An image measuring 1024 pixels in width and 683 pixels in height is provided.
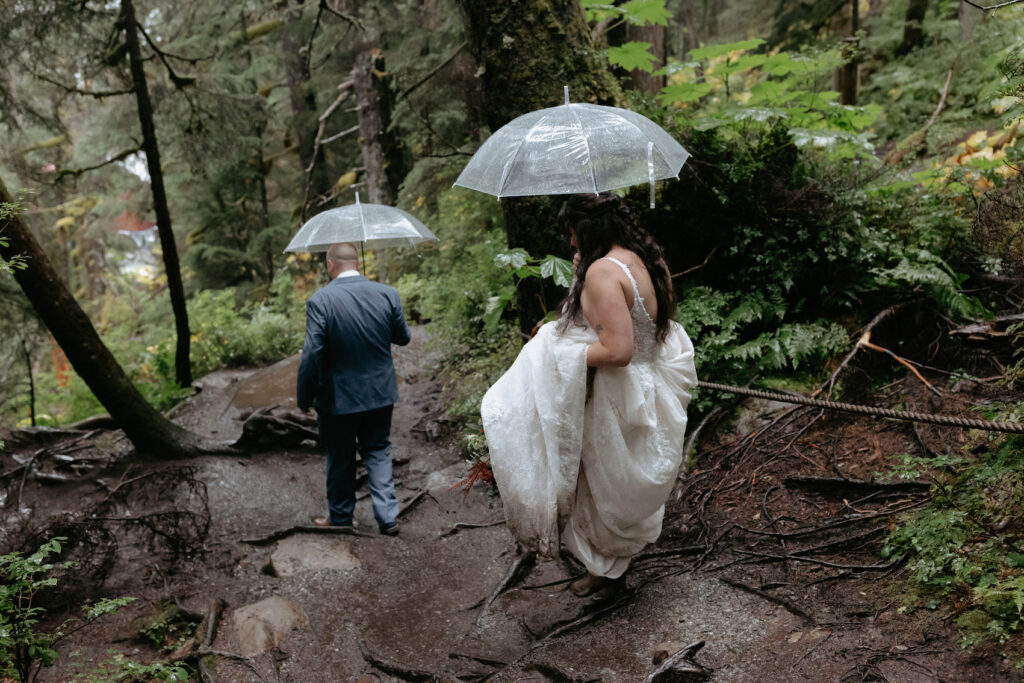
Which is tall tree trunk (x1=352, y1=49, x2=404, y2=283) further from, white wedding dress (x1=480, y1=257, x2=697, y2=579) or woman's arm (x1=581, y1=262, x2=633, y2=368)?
woman's arm (x1=581, y1=262, x2=633, y2=368)

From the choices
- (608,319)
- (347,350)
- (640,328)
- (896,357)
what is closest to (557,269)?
(640,328)

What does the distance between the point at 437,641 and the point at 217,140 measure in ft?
30.4

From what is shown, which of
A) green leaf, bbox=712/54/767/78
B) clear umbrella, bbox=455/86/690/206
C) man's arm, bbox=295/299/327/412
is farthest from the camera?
→ green leaf, bbox=712/54/767/78

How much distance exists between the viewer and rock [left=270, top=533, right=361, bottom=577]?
191 inches

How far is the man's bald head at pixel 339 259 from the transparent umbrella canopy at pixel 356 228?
0.21ft

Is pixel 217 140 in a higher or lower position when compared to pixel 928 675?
higher

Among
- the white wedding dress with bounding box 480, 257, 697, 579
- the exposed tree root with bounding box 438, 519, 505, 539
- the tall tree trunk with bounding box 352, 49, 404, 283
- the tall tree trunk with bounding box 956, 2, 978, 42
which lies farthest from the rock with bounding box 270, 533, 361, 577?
the tall tree trunk with bounding box 956, 2, 978, 42

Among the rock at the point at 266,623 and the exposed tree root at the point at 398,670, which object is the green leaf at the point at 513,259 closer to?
the exposed tree root at the point at 398,670

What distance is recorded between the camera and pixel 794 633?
9.78 feet

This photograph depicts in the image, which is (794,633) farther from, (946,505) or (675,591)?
(946,505)

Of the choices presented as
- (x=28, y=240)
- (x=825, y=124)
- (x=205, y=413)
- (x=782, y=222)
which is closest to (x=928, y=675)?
(x=782, y=222)

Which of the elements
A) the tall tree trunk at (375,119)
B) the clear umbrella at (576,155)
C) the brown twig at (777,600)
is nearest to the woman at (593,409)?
the clear umbrella at (576,155)

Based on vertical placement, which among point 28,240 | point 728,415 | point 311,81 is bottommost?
point 728,415

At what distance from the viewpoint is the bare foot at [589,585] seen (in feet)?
12.6
